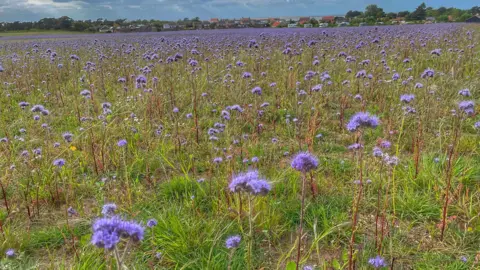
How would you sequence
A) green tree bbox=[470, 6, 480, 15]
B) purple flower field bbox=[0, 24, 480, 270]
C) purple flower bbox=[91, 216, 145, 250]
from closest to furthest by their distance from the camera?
purple flower bbox=[91, 216, 145, 250]
purple flower field bbox=[0, 24, 480, 270]
green tree bbox=[470, 6, 480, 15]

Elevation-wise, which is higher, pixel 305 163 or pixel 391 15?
pixel 391 15

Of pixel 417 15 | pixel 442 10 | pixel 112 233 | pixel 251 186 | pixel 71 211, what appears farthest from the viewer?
pixel 442 10

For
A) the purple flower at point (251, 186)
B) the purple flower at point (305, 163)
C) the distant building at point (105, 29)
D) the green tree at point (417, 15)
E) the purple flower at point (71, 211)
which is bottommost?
the purple flower at point (71, 211)

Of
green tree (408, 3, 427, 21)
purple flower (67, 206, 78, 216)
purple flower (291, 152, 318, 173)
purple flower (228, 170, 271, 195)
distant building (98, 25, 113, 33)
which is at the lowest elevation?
purple flower (67, 206, 78, 216)

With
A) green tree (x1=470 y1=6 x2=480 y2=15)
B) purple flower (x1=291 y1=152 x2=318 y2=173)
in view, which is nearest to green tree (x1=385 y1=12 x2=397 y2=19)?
green tree (x1=470 y1=6 x2=480 y2=15)

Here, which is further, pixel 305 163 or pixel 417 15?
pixel 417 15

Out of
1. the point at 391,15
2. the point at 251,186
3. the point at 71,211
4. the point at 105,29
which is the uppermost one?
the point at 391,15

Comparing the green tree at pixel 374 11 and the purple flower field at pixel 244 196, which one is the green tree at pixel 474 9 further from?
the purple flower field at pixel 244 196

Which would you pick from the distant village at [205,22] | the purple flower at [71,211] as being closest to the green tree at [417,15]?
the distant village at [205,22]

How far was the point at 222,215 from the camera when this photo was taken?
2.65 m

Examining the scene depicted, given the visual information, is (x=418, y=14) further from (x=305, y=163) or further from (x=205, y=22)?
(x=305, y=163)

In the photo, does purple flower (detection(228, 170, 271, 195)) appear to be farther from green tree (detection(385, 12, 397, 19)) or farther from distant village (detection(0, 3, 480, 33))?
green tree (detection(385, 12, 397, 19))

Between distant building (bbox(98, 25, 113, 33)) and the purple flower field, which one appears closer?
the purple flower field

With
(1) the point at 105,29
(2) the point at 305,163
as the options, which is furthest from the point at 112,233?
(1) the point at 105,29
